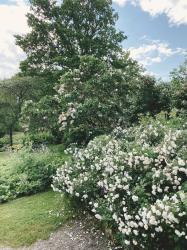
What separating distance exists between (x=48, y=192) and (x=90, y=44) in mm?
14394

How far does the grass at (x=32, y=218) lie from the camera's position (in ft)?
28.3

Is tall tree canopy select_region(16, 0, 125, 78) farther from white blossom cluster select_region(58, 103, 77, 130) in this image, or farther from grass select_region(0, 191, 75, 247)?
grass select_region(0, 191, 75, 247)

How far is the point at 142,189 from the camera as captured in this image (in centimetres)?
642

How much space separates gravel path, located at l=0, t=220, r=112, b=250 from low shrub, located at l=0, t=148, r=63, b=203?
13.2ft

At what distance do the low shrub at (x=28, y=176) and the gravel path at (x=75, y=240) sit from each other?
4.01m

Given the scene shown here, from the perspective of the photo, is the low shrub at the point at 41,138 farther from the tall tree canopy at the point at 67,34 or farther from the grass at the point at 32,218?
the grass at the point at 32,218

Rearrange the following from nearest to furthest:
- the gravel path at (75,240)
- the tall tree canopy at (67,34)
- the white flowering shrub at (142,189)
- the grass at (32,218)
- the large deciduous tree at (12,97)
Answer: the white flowering shrub at (142,189) < the gravel path at (75,240) < the grass at (32,218) < the tall tree canopy at (67,34) < the large deciduous tree at (12,97)

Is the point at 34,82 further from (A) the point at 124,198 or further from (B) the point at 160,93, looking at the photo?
(A) the point at 124,198

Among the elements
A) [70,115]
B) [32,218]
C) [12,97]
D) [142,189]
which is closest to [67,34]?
[70,115]

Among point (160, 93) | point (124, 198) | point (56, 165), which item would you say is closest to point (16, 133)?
point (160, 93)

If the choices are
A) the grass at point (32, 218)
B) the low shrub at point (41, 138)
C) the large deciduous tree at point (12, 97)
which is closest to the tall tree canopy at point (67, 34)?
the low shrub at point (41, 138)

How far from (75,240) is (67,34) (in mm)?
18525

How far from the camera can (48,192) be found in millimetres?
12094

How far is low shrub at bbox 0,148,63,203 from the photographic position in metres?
12.5
